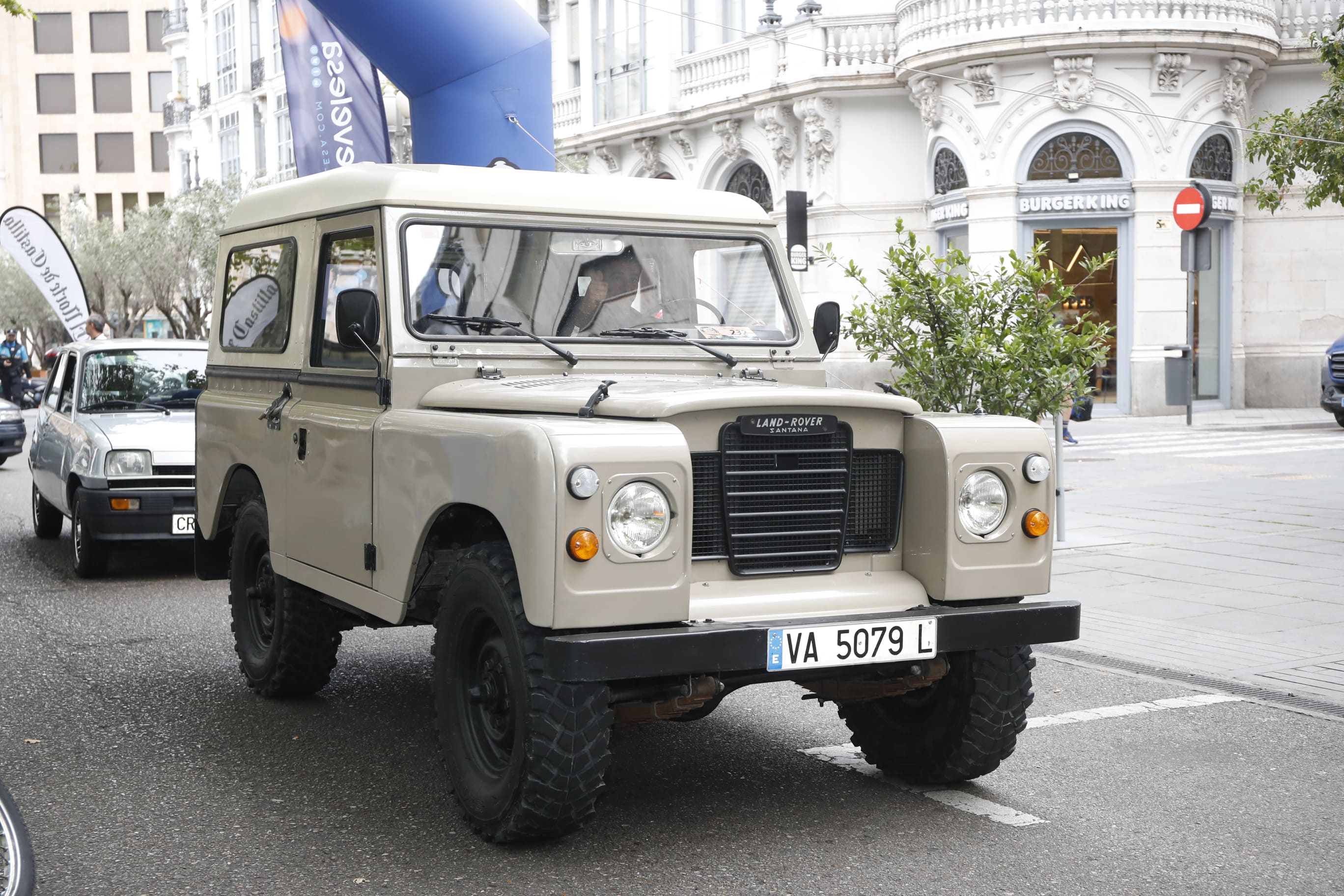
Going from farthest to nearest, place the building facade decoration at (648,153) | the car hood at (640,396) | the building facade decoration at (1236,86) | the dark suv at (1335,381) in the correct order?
1. the building facade decoration at (648,153)
2. the building facade decoration at (1236,86)
3. the dark suv at (1335,381)
4. the car hood at (640,396)

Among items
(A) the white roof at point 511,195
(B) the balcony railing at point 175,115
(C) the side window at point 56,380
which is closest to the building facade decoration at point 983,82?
(C) the side window at point 56,380

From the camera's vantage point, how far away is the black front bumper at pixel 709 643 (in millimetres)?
4285

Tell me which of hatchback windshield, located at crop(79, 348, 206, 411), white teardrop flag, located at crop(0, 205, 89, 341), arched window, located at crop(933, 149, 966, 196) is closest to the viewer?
hatchback windshield, located at crop(79, 348, 206, 411)

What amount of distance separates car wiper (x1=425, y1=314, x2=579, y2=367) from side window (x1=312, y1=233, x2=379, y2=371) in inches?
11.5

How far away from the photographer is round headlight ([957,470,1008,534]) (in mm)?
4961

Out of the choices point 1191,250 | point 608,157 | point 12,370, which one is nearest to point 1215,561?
point 1191,250

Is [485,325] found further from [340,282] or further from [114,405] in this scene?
[114,405]

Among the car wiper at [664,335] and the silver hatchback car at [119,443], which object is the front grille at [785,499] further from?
the silver hatchback car at [119,443]

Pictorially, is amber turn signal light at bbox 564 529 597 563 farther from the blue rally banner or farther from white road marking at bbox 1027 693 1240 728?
the blue rally banner

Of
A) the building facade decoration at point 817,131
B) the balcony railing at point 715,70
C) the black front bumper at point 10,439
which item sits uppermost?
the balcony railing at point 715,70

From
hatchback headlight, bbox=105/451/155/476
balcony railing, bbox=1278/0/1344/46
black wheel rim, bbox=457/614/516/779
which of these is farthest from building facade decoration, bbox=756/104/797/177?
black wheel rim, bbox=457/614/516/779

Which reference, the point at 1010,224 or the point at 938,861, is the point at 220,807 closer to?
the point at 938,861

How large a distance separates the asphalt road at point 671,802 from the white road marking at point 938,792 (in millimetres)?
36

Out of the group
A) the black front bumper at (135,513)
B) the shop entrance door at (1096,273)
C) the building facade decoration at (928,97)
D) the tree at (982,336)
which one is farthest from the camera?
the building facade decoration at (928,97)
